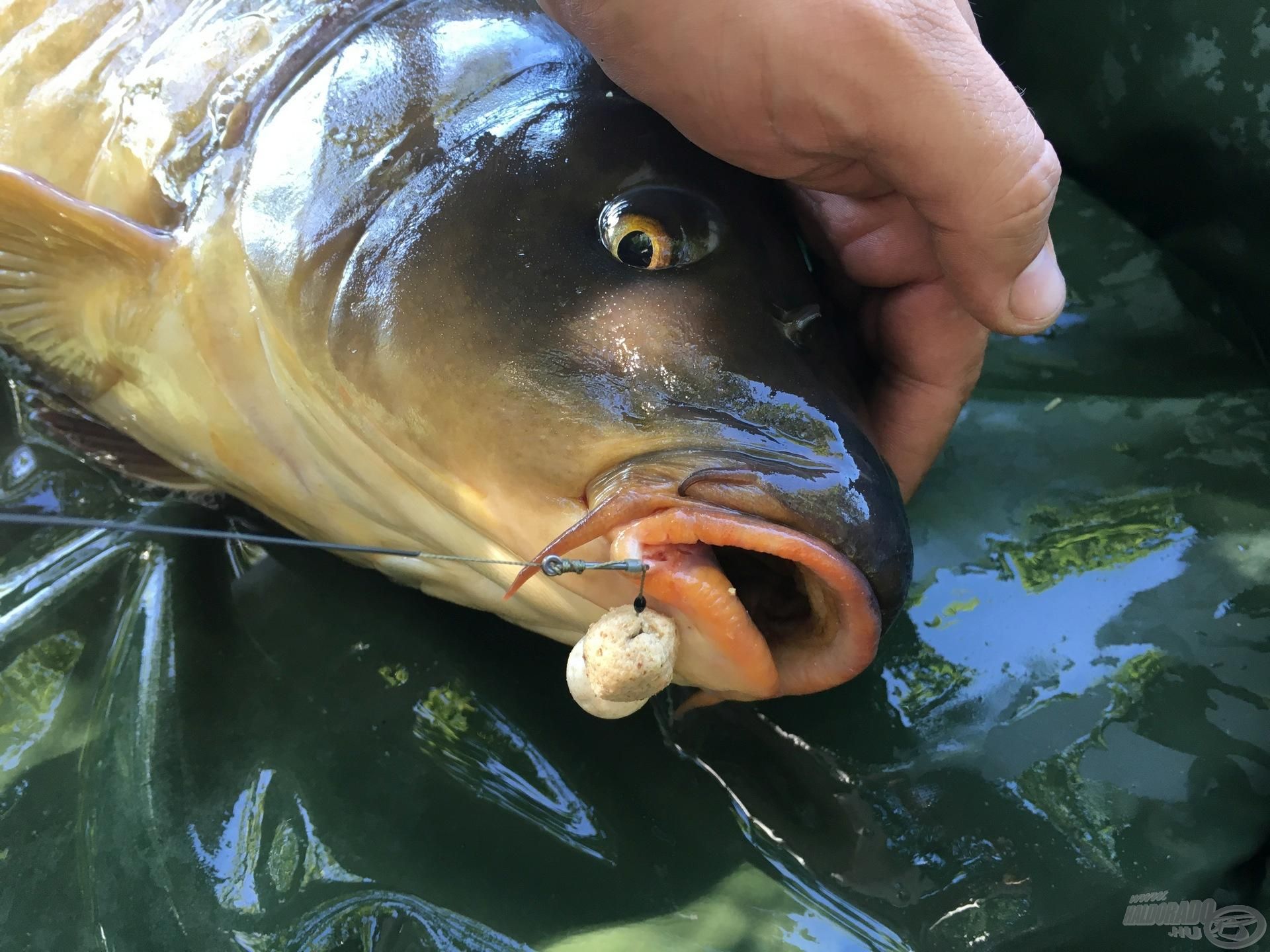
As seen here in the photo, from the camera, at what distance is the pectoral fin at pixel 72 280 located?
1203 millimetres

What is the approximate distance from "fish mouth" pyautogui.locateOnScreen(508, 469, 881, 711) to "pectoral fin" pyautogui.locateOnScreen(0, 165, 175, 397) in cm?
74

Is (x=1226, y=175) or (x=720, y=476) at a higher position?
(x=720, y=476)

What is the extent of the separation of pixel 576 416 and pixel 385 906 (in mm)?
668

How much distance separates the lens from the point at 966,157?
936 millimetres

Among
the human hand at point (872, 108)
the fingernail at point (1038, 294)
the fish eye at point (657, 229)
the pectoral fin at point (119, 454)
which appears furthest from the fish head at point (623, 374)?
the pectoral fin at point (119, 454)

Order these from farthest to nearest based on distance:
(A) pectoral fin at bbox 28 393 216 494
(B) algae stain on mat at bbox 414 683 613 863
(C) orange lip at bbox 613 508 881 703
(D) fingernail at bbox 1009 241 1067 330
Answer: (A) pectoral fin at bbox 28 393 216 494 → (B) algae stain on mat at bbox 414 683 613 863 → (D) fingernail at bbox 1009 241 1067 330 → (C) orange lip at bbox 613 508 881 703

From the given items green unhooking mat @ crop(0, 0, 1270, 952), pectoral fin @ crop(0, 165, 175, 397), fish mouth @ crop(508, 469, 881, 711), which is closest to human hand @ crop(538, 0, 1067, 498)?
fish mouth @ crop(508, 469, 881, 711)

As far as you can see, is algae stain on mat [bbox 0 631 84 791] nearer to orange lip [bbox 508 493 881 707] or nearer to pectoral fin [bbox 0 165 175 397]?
pectoral fin [bbox 0 165 175 397]

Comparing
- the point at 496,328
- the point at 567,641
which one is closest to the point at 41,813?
the point at 567,641

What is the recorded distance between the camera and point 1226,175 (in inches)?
69.2

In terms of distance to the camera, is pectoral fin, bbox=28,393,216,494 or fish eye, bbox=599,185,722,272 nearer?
fish eye, bbox=599,185,722,272

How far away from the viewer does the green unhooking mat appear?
1146 mm

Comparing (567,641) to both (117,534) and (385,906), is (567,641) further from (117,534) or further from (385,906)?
(117,534)

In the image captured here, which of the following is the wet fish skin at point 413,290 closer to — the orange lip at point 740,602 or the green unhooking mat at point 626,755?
the orange lip at point 740,602
